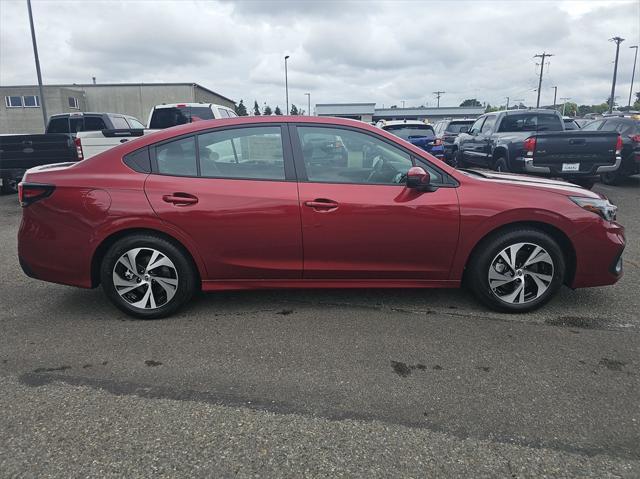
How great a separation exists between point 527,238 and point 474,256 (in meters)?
0.43

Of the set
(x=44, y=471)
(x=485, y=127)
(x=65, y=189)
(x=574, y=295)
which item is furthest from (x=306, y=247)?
(x=485, y=127)

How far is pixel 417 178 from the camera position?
3615 millimetres

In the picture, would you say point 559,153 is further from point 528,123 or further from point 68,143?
point 68,143

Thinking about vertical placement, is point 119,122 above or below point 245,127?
above

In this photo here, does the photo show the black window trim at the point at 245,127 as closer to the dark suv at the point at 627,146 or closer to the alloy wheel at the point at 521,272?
the alloy wheel at the point at 521,272

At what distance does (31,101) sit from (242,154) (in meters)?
46.4

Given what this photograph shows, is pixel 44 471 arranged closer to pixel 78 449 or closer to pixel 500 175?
pixel 78 449

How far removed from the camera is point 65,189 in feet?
12.1

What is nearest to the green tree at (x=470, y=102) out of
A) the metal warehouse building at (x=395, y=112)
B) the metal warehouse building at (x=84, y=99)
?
the metal warehouse building at (x=395, y=112)

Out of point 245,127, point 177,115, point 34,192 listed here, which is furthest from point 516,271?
point 177,115

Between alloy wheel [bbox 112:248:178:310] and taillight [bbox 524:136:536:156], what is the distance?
714cm

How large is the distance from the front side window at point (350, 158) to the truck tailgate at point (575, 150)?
5.80 m

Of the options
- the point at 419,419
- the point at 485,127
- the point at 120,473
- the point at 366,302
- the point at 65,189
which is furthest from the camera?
the point at 485,127

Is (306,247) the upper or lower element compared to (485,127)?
lower
